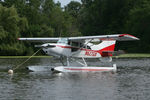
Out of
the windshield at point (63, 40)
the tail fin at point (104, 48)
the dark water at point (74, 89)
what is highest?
the windshield at point (63, 40)

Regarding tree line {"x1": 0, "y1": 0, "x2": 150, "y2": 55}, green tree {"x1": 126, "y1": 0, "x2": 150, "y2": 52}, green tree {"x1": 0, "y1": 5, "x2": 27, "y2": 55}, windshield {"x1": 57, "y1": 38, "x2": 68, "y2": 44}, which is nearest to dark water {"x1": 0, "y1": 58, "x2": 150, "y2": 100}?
windshield {"x1": 57, "y1": 38, "x2": 68, "y2": 44}

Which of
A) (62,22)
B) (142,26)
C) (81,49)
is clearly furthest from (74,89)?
(62,22)

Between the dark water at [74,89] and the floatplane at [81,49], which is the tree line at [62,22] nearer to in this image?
the floatplane at [81,49]

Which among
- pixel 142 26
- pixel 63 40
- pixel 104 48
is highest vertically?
pixel 63 40

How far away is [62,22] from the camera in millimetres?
70062

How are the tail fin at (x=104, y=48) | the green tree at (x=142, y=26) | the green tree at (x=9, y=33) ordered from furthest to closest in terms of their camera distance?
the green tree at (x=142, y=26)
the green tree at (x=9, y=33)
the tail fin at (x=104, y=48)

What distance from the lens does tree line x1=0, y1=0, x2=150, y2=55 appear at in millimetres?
46609

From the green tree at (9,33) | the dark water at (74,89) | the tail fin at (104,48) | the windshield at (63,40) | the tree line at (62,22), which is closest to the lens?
the dark water at (74,89)

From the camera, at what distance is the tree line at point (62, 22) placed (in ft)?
153

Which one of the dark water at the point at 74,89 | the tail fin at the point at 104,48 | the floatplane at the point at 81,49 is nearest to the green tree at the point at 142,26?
the tail fin at the point at 104,48

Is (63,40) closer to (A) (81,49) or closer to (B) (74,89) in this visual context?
(A) (81,49)

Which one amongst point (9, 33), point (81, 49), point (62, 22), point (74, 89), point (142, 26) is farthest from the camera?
point (62, 22)

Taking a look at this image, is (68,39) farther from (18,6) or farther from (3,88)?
(18,6)

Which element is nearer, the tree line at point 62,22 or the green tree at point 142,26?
the tree line at point 62,22
